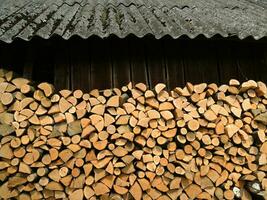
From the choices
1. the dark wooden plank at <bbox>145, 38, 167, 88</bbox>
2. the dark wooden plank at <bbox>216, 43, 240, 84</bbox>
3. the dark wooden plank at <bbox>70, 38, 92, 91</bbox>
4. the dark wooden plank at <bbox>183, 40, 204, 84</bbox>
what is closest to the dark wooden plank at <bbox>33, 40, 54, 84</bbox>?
the dark wooden plank at <bbox>70, 38, 92, 91</bbox>

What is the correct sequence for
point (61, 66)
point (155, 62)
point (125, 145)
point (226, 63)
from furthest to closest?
point (226, 63) → point (155, 62) → point (61, 66) → point (125, 145)

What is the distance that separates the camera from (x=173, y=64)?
4691 mm

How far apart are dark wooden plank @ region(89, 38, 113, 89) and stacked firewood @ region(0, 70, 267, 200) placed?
0.50 meters

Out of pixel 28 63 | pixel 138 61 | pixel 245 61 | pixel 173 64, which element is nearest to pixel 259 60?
pixel 245 61

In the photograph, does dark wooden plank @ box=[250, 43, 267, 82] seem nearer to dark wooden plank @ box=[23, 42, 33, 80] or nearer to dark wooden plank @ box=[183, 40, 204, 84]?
dark wooden plank @ box=[183, 40, 204, 84]

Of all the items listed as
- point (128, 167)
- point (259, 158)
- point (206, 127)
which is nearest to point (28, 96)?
point (128, 167)

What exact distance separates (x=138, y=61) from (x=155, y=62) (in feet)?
0.79

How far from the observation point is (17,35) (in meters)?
3.93

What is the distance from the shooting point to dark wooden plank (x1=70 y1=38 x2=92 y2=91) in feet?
14.8

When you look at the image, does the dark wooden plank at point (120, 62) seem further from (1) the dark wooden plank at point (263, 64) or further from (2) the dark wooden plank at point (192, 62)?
(1) the dark wooden plank at point (263, 64)

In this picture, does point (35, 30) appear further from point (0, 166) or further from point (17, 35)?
point (0, 166)

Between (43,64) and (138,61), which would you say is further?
(43,64)

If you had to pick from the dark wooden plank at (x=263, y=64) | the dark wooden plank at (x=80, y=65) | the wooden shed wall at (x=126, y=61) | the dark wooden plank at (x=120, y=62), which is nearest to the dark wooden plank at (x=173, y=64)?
the wooden shed wall at (x=126, y=61)

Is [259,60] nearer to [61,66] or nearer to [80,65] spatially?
[80,65]
